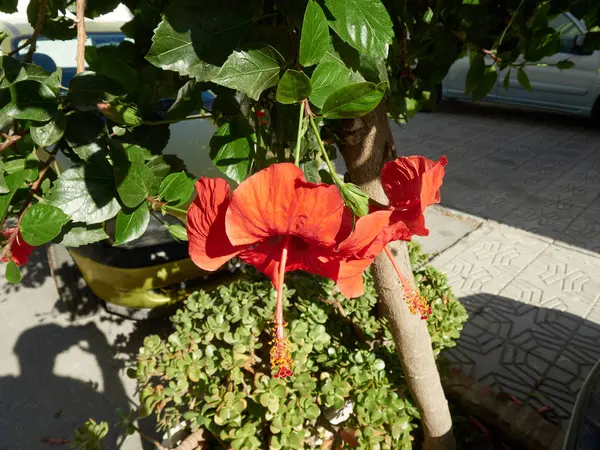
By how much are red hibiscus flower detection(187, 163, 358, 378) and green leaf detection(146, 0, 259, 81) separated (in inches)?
5.9

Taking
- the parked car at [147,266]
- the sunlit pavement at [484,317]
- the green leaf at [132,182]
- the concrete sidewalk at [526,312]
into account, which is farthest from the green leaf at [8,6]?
the concrete sidewalk at [526,312]

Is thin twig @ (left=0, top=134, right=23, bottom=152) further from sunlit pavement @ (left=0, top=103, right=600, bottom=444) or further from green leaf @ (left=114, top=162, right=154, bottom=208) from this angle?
→ sunlit pavement @ (left=0, top=103, right=600, bottom=444)

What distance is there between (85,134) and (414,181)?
1.61 ft

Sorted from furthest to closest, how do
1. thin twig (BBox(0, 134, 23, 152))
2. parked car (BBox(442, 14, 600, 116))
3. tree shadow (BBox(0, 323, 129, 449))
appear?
1. parked car (BBox(442, 14, 600, 116))
2. tree shadow (BBox(0, 323, 129, 449))
3. thin twig (BBox(0, 134, 23, 152))

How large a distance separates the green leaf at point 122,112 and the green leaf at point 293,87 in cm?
26

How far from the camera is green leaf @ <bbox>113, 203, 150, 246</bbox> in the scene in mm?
712

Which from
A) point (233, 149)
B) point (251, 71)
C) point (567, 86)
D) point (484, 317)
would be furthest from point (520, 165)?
point (251, 71)

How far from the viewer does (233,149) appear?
751 millimetres

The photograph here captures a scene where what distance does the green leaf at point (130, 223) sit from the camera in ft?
2.34

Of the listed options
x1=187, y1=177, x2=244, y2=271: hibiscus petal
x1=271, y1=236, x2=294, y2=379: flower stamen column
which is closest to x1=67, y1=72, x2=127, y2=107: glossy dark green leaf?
x1=187, y1=177, x2=244, y2=271: hibiscus petal

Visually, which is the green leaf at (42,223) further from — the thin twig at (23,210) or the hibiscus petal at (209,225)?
the hibiscus petal at (209,225)

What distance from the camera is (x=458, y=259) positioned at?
365cm

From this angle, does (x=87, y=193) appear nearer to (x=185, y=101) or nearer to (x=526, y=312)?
(x=185, y=101)

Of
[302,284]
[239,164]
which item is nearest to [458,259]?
[302,284]
